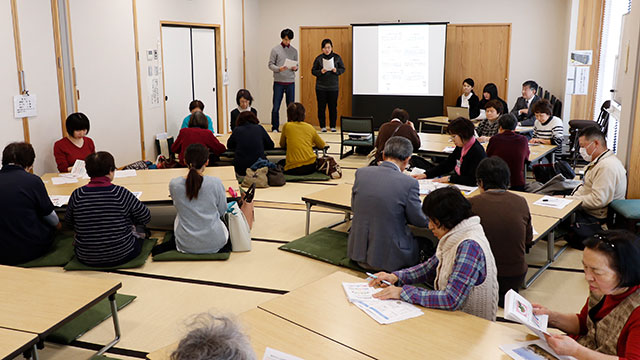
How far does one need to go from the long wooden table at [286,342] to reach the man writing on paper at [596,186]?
3.50 m

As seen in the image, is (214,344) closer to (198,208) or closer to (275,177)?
(198,208)

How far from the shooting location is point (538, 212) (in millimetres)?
4555

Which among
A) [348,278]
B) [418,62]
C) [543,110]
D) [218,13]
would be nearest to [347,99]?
[418,62]

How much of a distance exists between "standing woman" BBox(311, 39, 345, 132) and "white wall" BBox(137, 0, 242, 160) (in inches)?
66.0

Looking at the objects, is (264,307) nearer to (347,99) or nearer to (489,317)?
(489,317)

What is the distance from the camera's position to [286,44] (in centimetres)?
1121

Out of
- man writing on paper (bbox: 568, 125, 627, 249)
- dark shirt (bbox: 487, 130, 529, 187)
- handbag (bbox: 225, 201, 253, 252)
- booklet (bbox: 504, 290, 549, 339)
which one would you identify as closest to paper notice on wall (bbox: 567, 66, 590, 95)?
dark shirt (bbox: 487, 130, 529, 187)

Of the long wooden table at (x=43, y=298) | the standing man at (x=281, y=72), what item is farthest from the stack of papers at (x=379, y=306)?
the standing man at (x=281, y=72)

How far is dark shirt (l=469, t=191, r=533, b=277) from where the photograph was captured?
367 centimetres

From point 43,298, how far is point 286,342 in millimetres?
1394

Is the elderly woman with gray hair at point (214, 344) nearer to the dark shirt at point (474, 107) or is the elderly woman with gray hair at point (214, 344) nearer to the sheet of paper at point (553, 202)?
the sheet of paper at point (553, 202)

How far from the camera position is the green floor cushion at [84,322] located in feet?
11.4

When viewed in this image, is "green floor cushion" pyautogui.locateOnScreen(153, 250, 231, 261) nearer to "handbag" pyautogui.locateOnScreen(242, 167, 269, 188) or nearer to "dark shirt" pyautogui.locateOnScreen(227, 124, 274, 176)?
"handbag" pyautogui.locateOnScreen(242, 167, 269, 188)

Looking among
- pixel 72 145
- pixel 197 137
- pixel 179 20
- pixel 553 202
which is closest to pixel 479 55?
pixel 179 20
